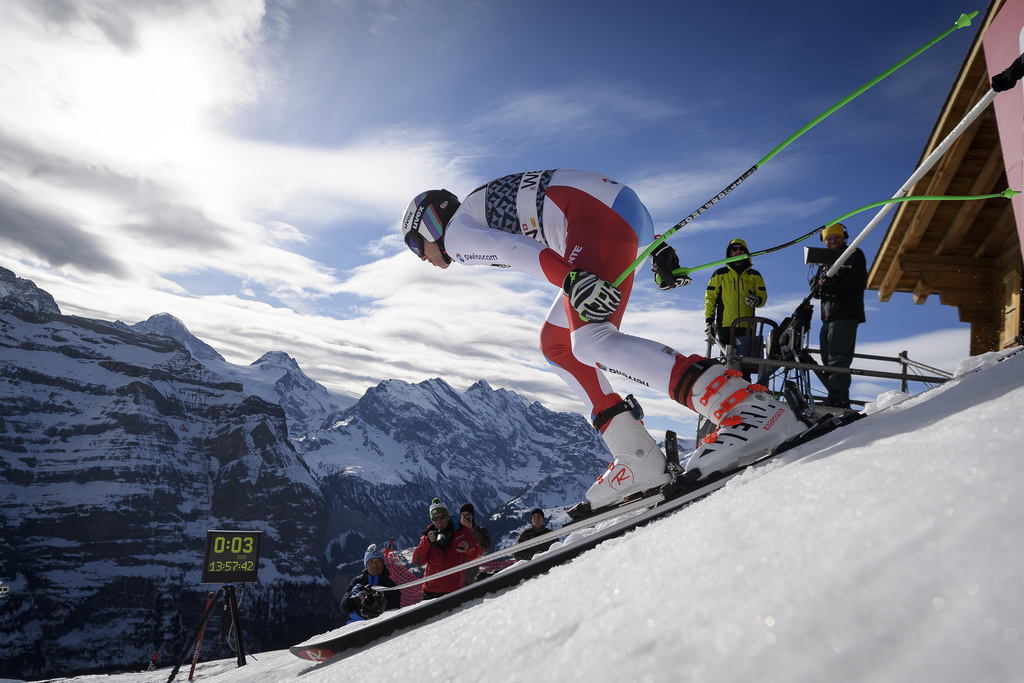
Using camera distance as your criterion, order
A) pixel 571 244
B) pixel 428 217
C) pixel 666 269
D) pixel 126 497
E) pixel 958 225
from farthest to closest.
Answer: pixel 126 497
pixel 958 225
pixel 428 217
pixel 666 269
pixel 571 244

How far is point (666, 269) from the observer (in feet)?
11.1

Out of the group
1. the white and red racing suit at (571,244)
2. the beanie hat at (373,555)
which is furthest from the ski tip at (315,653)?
the beanie hat at (373,555)

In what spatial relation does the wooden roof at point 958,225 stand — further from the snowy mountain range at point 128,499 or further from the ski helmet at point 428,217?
the snowy mountain range at point 128,499

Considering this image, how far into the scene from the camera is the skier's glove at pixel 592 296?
259cm

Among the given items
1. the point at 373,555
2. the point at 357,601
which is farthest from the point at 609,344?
the point at 373,555

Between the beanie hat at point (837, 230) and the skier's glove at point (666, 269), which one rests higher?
the beanie hat at point (837, 230)

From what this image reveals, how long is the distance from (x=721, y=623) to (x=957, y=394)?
107cm

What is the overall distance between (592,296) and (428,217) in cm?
164

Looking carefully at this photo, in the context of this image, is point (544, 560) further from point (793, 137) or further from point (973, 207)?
point (973, 207)

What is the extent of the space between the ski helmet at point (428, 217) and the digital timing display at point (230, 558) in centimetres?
632

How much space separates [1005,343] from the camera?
7539mm

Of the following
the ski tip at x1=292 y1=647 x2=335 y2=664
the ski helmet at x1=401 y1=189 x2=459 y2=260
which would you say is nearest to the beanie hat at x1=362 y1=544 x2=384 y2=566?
the ski helmet at x1=401 y1=189 x2=459 y2=260

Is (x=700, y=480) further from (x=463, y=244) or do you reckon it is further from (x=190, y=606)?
(x=190, y=606)

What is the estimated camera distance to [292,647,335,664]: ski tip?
201cm
